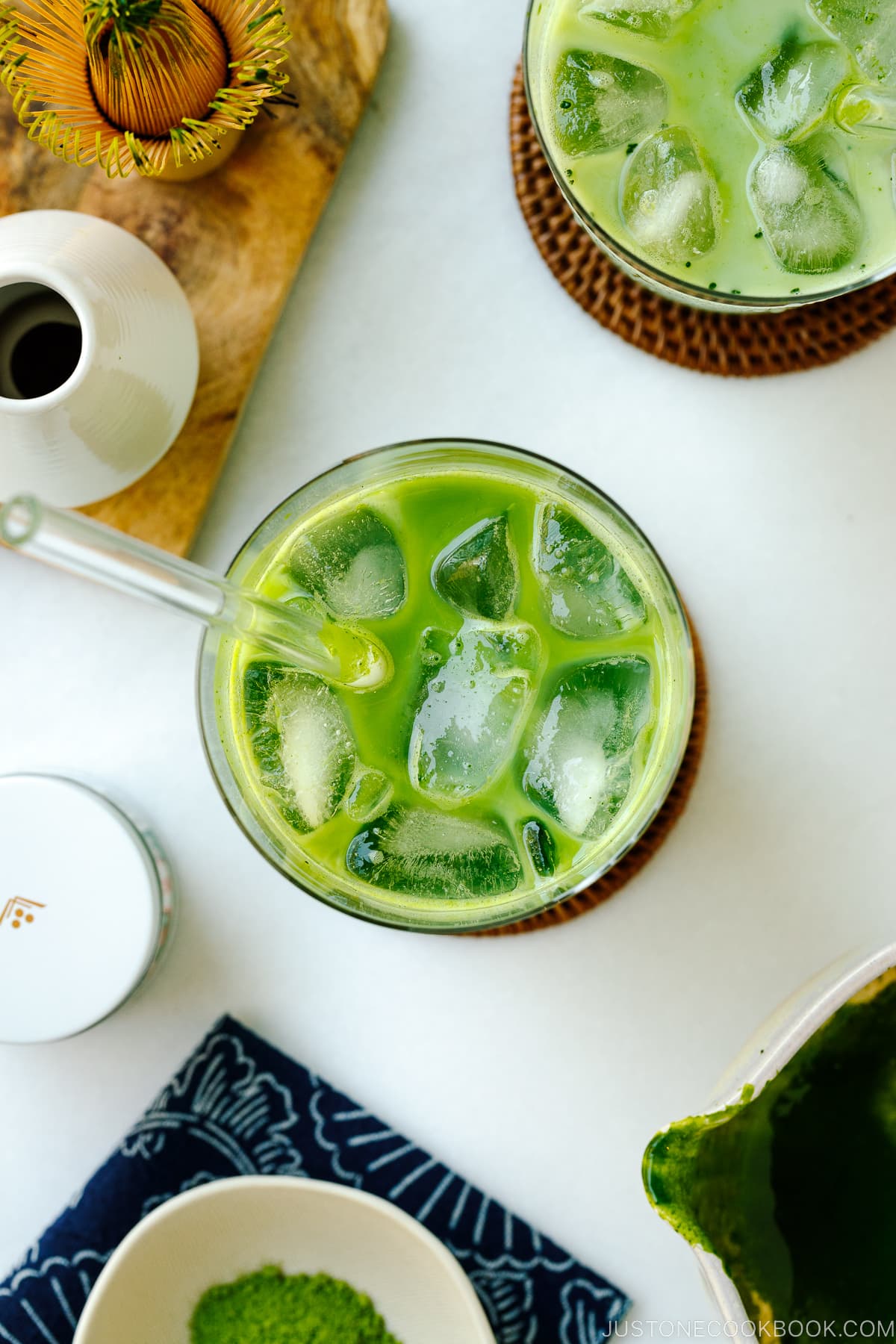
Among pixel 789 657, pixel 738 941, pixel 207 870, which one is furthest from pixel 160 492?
pixel 738 941

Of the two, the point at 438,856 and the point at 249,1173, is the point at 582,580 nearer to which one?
the point at 438,856

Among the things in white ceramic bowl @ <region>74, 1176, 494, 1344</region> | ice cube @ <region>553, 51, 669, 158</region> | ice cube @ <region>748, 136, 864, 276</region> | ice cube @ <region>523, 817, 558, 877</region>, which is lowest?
white ceramic bowl @ <region>74, 1176, 494, 1344</region>

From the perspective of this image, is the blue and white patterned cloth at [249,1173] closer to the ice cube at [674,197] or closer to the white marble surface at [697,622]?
the white marble surface at [697,622]

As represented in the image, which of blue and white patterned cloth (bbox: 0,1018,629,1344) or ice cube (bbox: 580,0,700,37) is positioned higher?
ice cube (bbox: 580,0,700,37)

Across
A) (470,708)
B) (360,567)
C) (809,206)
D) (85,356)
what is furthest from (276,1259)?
(809,206)

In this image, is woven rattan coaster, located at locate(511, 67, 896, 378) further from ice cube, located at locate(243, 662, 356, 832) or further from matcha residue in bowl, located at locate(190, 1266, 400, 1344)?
matcha residue in bowl, located at locate(190, 1266, 400, 1344)

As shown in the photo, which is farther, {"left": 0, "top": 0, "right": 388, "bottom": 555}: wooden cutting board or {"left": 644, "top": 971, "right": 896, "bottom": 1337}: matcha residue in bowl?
{"left": 0, "top": 0, "right": 388, "bottom": 555}: wooden cutting board

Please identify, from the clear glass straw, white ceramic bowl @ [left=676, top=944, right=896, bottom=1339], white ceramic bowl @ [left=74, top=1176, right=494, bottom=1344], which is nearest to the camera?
the clear glass straw

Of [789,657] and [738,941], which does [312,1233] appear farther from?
[789,657]

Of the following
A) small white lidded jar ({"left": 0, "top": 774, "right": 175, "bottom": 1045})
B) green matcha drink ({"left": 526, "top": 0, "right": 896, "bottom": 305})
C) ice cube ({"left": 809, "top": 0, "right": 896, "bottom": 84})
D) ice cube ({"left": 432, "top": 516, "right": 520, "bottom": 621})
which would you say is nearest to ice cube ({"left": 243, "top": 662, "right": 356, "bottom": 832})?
ice cube ({"left": 432, "top": 516, "right": 520, "bottom": 621})
